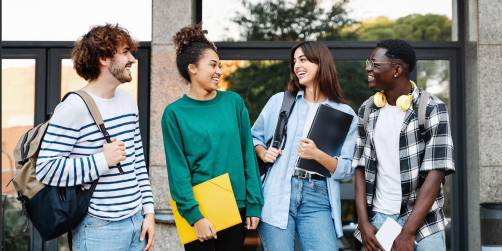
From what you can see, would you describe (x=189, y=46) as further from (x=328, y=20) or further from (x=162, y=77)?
(x=328, y=20)

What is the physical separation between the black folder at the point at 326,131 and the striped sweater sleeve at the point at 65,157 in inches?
52.2

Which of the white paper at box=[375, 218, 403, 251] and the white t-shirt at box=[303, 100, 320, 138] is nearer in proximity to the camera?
the white paper at box=[375, 218, 403, 251]

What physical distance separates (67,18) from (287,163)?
12.4ft

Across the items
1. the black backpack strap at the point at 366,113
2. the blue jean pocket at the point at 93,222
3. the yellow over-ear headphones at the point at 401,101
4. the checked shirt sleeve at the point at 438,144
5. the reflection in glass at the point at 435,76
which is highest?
the reflection in glass at the point at 435,76

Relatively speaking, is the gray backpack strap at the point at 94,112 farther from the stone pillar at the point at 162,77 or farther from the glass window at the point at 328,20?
the glass window at the point at 328,20

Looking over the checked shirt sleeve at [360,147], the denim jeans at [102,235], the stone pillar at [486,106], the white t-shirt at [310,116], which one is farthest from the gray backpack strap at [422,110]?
the stone pillar at [486,106]

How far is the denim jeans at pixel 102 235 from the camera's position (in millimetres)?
3668

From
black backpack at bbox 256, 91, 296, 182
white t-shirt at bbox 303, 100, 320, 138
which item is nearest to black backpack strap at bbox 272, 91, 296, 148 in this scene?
black backpack at bbox 256, 91, 296, 182

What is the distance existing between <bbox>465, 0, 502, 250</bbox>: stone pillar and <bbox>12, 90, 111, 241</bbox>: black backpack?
3.89 metres

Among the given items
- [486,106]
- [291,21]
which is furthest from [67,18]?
[486,106]

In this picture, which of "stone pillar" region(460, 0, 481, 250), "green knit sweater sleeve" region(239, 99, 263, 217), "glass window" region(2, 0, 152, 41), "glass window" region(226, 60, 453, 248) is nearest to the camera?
"green knit sweater sleeve" region(239, 99, 263, 217)

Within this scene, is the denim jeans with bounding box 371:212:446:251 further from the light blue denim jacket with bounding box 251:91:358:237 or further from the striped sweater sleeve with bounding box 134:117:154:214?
the striped sweater sleeve with bounding box 134:117:154:214

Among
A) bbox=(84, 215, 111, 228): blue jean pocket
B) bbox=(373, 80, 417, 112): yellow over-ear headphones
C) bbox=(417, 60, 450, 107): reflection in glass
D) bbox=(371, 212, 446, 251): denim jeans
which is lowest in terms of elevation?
bbox=(371, 212, 446, 251): denim jeans

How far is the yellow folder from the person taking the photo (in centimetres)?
→ 410
